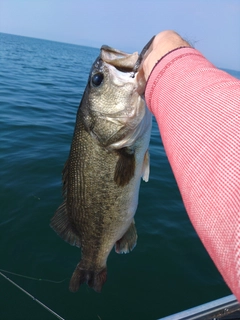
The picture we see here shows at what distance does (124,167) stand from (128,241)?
846 mm

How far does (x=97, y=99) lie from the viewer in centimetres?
237

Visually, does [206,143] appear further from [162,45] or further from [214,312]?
[214,312]

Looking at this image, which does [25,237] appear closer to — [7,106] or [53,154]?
[53,154]

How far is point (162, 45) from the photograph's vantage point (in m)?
1.53

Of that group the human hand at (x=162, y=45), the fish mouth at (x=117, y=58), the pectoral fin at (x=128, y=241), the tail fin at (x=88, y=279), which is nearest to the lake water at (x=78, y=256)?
the tail fin at (x=88, y=279)

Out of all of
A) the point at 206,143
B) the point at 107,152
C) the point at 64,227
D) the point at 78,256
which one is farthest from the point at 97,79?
the point at 78,256

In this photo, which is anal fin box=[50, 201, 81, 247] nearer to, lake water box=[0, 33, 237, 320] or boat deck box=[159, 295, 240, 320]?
boat deck box=[159, 295, 240, 320]

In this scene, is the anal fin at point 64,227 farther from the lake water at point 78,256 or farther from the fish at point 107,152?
the lake water at point 78,256

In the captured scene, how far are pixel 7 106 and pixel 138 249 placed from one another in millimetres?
8222

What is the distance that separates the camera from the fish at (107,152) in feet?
7.39

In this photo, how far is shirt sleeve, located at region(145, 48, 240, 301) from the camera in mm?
871

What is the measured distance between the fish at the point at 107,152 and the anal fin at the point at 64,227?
54 millimetres

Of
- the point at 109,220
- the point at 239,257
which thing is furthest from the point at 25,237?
the point at 239,257

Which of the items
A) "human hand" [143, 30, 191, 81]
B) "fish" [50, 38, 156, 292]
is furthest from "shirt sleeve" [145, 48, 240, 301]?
"fish" [50, 38, 156, 292]
